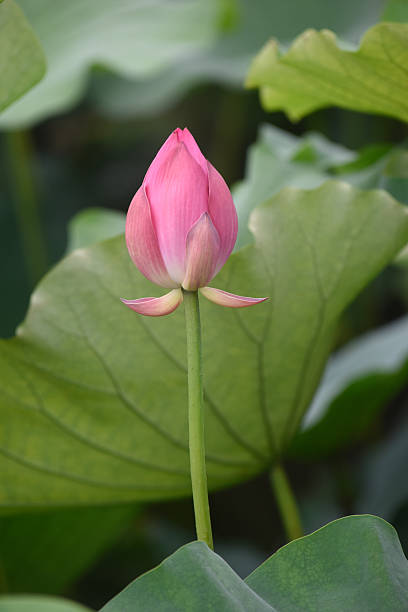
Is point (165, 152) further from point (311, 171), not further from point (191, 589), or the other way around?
point (311, 171)

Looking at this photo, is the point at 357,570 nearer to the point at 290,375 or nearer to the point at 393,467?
the point at 290,375

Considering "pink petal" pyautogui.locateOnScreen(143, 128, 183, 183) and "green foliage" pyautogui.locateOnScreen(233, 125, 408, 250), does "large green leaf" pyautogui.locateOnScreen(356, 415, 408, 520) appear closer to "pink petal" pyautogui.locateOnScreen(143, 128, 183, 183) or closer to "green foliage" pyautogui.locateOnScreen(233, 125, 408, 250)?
"green foliage" pyautogui.locateOnScreen(233, 125, 408, 250)

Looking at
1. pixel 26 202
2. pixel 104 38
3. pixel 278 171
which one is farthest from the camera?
pixel 26 202

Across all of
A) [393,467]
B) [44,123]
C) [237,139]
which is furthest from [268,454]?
[44,123]

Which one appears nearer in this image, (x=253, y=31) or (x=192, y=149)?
(x=192, y=149)

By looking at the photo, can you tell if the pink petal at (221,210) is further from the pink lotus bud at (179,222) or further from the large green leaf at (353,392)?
the large green leaf at (353,392)

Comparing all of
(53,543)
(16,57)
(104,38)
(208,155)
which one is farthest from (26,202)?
(16,57)

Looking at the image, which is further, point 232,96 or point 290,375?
point 232,96

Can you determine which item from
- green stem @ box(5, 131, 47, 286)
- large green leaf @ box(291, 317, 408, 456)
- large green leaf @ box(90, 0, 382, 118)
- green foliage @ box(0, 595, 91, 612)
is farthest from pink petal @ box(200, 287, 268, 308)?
green stem @ box(5, 131, 47, 286)
